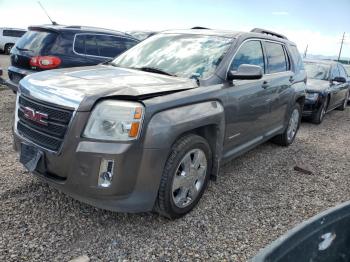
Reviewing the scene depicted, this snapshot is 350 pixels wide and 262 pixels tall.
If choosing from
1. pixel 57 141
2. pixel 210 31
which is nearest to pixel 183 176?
pixel 57 141

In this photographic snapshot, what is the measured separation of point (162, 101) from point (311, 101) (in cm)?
614

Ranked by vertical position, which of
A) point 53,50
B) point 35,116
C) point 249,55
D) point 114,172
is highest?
point 249,55

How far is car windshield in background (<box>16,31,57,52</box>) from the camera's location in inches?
257

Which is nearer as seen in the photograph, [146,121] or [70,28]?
[146,121]

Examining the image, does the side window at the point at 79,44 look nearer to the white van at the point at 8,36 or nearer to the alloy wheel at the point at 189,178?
the alloy wheel at the point at 189,178

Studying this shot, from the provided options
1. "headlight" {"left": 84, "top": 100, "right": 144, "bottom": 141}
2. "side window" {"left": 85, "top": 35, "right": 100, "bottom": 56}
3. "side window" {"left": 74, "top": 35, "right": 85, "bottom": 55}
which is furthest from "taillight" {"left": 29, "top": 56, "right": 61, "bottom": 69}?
"headlight" {"left": 84, "top": 100, "right": 144, "bottom": 141}

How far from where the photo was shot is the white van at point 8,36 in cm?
2155

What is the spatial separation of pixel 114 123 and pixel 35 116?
781 mm

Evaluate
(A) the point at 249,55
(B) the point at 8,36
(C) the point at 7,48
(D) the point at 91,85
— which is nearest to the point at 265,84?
(A) the point at 249,55

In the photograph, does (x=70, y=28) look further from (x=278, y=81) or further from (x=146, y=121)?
(x=146, y=121)

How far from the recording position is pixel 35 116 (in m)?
2.95

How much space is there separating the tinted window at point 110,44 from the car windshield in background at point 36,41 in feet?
3.57

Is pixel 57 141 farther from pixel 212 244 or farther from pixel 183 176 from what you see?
pixel 212 244

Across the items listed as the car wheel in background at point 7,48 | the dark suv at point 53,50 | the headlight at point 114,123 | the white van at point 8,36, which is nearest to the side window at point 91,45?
the dark suv at point 53,50
